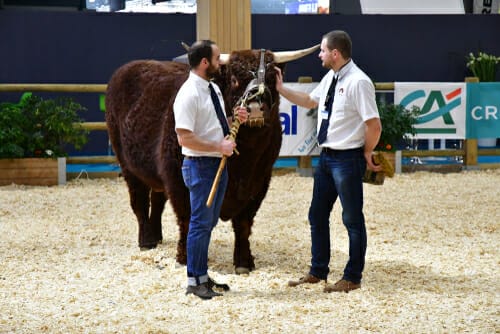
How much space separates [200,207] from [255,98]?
0.83m

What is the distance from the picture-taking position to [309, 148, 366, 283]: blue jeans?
514 cm

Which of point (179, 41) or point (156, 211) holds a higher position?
point (179, 41)

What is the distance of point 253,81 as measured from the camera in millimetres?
5402

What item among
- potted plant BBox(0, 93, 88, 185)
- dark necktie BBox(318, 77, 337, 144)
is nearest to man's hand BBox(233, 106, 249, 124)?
dark necktie BBox(318, 77, 337, 144)

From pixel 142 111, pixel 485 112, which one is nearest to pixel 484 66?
pixel 485 112

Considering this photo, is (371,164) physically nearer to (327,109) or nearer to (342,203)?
(342,203)

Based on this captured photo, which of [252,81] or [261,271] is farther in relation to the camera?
[261,271]

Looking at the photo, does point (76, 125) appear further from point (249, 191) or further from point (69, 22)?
point (249, 191)

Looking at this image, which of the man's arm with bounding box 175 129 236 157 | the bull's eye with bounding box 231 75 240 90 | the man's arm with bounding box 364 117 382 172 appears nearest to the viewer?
the man's arm with bounding box 175 129 236 157

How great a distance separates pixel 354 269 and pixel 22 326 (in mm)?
2122

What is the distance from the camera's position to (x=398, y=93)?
11.9 meters

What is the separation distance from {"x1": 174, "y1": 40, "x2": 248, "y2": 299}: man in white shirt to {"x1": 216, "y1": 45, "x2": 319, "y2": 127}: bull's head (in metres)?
0.19

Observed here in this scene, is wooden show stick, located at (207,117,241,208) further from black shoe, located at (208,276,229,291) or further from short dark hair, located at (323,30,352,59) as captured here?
short dark hair, located at (323,30,352,59)

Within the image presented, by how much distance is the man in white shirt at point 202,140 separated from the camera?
4.96 meters
